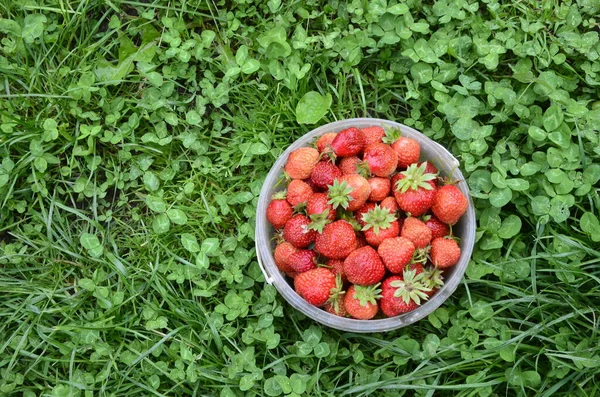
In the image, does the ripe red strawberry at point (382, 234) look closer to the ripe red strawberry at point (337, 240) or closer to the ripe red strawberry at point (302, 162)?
the ripe red strawberry at point (337, 240)

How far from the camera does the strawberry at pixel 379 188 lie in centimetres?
223

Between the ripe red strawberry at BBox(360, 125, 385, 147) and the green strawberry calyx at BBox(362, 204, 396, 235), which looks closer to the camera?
the green strawberry calyx at BBox(362, 204, 396, 235)

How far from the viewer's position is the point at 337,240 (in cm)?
218

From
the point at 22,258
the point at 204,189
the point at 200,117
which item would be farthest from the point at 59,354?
the point at 200,117

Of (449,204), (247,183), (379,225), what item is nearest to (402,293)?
(379,225)

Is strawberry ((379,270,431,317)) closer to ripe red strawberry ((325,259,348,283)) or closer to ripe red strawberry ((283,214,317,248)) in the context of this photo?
ripe red strawberry ((325,259,348,283))

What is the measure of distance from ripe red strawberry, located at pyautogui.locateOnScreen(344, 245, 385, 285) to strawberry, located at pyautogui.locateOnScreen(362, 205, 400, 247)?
5 centimetres

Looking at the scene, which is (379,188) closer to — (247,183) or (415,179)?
(415,179)

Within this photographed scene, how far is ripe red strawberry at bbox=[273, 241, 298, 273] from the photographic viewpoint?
227 centimetres

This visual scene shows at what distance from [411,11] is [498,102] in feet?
1.71

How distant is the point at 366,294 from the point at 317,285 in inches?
6.8

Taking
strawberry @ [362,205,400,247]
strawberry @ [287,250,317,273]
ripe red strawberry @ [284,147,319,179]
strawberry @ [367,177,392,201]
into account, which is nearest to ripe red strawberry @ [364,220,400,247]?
strawberry @ [362,205,400,247]

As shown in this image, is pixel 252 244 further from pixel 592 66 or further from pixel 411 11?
pixel 592 66

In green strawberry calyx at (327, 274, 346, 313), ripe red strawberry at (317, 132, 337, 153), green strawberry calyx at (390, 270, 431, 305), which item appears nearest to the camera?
green strawberry calyx at (390, 270, 431, 305)
